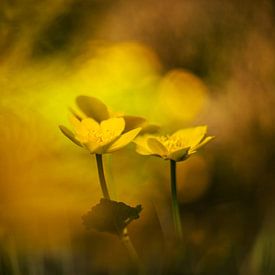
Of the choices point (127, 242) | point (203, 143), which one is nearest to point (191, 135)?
point (203, 143)

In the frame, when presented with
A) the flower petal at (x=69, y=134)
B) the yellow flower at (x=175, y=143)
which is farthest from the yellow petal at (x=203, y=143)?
the flower petal at (x=69, y=134)

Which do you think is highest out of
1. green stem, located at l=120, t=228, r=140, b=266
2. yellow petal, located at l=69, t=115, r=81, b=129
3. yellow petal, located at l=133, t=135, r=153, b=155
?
yellow petal, located at l=69, t=115, r=81, b=129

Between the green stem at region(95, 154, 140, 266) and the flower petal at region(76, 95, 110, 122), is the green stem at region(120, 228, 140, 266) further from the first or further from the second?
the flower petal at region(76, 95, 110, 122)

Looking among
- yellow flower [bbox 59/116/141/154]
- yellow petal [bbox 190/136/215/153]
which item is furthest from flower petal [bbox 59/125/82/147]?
yellow petal [bbox 190/136/215/153]

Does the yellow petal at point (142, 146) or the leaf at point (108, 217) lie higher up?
the yellow petal at point (142, 146)

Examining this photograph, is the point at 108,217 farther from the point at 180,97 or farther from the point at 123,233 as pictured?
the point at 180,97

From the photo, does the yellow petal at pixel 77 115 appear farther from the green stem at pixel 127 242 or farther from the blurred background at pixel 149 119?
the green stem at pixel 127 242
